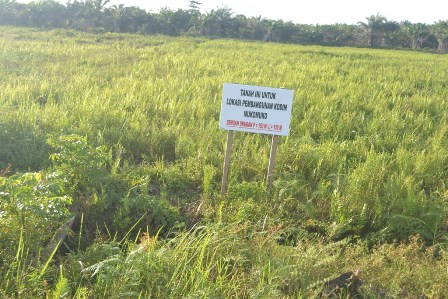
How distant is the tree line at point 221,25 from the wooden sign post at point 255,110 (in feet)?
130

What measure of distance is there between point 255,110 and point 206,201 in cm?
94

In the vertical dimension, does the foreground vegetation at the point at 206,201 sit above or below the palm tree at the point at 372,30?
below

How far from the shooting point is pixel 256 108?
383 cm

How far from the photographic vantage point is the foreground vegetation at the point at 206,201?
2.43 meters

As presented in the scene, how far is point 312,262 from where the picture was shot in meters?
2.62

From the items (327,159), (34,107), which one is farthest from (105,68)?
(327,159)

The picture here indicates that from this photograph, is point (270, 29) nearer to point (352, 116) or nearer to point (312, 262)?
point (352, 116)

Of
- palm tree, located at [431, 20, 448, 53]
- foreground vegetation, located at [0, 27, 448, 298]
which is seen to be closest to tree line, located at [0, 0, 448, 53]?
palm tree, located at [431, 20, 448, 53]

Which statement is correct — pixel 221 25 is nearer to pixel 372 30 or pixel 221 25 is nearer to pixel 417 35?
pixel 372 30

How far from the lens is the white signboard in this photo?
149 inches

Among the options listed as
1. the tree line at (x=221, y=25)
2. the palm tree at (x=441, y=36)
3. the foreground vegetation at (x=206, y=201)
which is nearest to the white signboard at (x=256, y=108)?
the foreground vegetation at (x=206, y=201)

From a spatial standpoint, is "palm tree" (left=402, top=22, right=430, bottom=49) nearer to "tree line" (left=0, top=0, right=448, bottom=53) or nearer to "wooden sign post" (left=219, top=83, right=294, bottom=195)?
"tree line" (left=0, top=0, right=448, bottom=53)

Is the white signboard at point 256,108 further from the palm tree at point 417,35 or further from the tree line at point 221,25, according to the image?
the palm tree at point 417,35

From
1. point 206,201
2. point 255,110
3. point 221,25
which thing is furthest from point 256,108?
point 221,25
